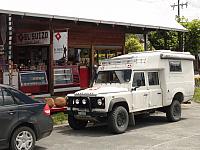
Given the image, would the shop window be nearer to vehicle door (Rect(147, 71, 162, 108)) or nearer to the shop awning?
the shop awning

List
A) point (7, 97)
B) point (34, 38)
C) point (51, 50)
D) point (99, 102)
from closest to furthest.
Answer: point (7, 97)
point (99, 102)
point (34, 38)
point (51, 50)

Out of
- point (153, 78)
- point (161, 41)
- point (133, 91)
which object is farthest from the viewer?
point (161, 41)

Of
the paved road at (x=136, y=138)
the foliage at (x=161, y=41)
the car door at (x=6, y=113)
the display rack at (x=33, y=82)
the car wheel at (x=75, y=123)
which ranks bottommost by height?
the paved road at (x=136, y=138)

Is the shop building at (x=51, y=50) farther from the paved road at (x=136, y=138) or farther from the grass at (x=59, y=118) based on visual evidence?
the paved road at (x=136, y=138)

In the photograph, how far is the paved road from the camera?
903cm

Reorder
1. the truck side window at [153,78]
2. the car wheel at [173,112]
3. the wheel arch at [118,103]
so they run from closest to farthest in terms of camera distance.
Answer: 1. the wheel arch at [118,103]
2. the truck side window at [153,78]
3. the car wheel at [173,112]

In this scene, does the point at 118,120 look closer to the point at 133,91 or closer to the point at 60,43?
the point at 133,91

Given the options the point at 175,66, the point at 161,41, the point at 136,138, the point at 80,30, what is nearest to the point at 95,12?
the point at 80,30

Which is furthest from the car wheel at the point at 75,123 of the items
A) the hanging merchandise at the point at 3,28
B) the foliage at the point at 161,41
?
the foliage at the point at 161,41

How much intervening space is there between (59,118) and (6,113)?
5.25 meters

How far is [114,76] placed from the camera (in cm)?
1224

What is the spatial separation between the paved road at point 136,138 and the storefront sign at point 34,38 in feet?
13.5

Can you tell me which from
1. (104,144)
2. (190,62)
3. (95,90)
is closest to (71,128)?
(95,90)

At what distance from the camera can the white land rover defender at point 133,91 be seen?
10.8 meters
